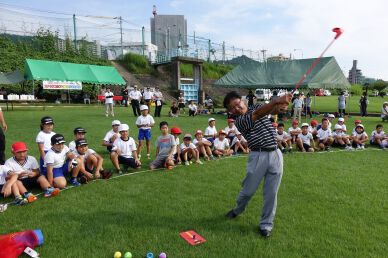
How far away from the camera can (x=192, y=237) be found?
14.6 feet

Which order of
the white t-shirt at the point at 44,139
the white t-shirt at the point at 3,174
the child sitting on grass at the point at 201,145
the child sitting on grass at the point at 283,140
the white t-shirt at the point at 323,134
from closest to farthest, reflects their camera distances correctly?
the white t-shirt at the point at 3,174 → the white t-shirt at the point at 44,139 → the child sitting on grass at the point at 201,145 → the child sitting on grass at the point at 283,140 → the white t-shirt at the point at 323,134

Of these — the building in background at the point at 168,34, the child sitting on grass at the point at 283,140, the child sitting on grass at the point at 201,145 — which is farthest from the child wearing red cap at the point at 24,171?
the building in background at the point at 168,34

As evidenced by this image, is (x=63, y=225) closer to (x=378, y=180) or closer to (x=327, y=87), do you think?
(x=378, y=180)

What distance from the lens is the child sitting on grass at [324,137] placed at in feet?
37.1

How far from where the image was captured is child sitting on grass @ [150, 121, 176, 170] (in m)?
8.27

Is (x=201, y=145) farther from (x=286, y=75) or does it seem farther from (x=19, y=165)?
(x=286, y=75)

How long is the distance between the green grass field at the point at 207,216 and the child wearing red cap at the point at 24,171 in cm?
37

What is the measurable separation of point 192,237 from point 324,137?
332 inches

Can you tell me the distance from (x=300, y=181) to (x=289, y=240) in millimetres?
2895

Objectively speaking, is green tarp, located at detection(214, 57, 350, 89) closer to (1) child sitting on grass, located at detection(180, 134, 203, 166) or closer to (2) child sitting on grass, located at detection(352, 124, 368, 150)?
(2) child sitting on grass, located at detection(352, 124, 368, 150)

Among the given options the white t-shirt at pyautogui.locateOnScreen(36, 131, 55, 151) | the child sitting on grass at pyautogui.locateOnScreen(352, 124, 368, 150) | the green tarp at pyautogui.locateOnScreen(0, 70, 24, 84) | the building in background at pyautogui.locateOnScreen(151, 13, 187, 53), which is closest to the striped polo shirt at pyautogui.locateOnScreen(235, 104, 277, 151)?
the white t-shirt at pyautogui.locateOnScreen(36, 131, 55, 151)

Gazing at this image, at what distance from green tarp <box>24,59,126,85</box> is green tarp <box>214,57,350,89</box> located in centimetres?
959

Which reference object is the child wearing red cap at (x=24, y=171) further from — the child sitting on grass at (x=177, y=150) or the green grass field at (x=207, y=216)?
the child sitting on grass at (x=177, y=150)

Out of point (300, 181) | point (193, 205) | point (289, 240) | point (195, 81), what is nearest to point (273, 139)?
point (289, 240)
